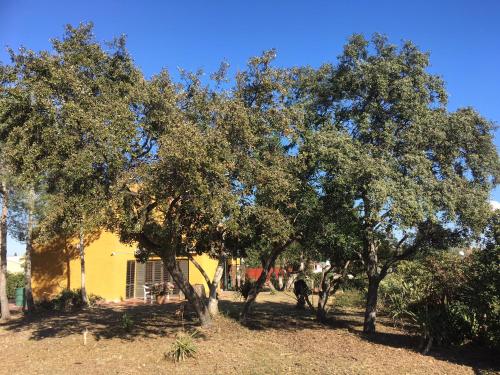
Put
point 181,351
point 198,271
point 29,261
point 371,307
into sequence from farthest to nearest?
point 198,271
point 29,261
point 371,307
point 181,351

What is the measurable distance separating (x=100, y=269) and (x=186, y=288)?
12.5 m

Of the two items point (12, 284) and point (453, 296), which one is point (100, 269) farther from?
point (453, 296)

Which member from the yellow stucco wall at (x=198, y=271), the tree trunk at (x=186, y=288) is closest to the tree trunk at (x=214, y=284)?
the tree trunk at (x=186, y=288)

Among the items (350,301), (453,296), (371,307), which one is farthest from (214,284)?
(350,301)

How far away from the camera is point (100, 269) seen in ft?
81.2

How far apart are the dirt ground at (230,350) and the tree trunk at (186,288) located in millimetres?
386

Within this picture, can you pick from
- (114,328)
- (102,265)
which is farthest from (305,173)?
(102,265)

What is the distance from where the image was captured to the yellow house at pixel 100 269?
24.6 m

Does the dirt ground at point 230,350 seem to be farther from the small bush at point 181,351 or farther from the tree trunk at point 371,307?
the tree trunk at point 371,307

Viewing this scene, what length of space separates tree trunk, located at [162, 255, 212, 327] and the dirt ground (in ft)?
→ 1.27

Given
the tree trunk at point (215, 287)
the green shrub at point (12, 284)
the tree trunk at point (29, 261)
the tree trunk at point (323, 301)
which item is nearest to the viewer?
the tree trunk at point (215, 287)

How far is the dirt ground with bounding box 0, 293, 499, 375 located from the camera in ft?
32.9

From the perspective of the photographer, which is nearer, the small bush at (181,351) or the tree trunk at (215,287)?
the small bush at (181,351)

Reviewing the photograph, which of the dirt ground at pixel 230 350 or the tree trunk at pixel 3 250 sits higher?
the tree trunk at pixel 3 250
